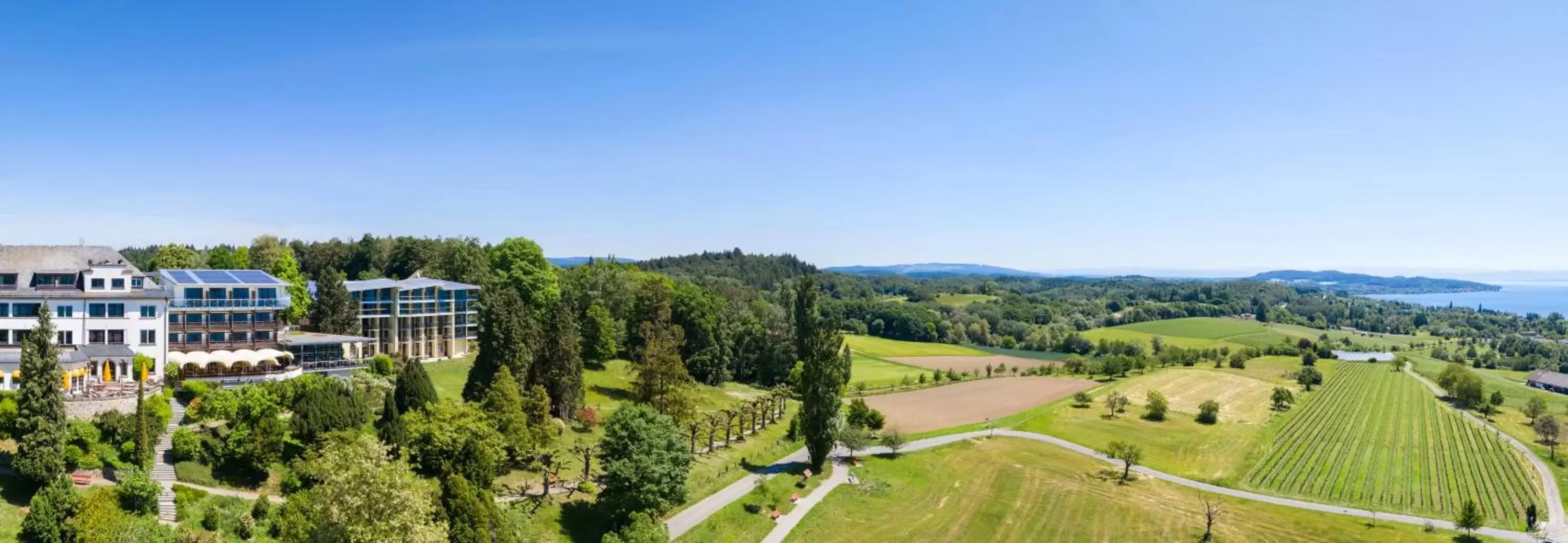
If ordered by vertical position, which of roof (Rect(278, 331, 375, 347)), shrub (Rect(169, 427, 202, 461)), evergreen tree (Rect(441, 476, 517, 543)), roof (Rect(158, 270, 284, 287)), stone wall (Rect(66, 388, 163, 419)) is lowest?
evergreen tree (Rect(441, 476, 517, 543))

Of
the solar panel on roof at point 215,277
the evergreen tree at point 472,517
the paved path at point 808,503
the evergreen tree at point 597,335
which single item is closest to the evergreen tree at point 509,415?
the evergreen tree at point 472,517

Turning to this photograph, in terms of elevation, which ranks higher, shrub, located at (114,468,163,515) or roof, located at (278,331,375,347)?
roof, located at (278,331,375,347)

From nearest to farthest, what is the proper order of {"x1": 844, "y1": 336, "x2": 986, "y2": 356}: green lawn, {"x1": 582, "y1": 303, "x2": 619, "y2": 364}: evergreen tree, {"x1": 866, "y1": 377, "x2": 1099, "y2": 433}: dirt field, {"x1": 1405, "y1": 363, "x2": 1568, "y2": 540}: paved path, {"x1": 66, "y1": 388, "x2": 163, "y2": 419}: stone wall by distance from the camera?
{"x1": 66, "y1": 388, "x2": 163, "y2": 419}: stone wall, {"x1": 1405, "y1": 363, "x2": 1568, "y2": 540}: paved path, {"x1": 582, "y1": 303, "x2": 619, "y2": 364}: evergreen tree, {"x1": 866, "y1": 377, "x2": 1099, "y2": 433}: dirt field, {"x1": 844, "y1": 336, "x2": 986, "y2": 356}: green lawn

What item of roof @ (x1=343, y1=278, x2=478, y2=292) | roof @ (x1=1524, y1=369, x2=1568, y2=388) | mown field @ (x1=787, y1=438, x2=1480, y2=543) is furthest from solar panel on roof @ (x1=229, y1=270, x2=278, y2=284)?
roof @ (x1=1524, y1=369, x2=1568, y2=388)

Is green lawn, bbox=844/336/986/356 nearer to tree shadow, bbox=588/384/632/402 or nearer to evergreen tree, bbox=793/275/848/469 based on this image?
tree shadow, bbox=588/384/632/402

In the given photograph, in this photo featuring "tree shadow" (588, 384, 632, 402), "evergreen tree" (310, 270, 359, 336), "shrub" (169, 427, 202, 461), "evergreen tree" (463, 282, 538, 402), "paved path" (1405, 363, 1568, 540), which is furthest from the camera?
"evergreen tree" (310, 270, 359, 336)

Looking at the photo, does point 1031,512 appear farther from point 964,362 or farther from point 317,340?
point 964,362

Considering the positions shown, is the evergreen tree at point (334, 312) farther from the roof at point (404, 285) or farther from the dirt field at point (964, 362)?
the dirt field at point (964, 362)

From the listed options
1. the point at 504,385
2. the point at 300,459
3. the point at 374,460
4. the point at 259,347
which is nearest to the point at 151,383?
the point at 259,347
